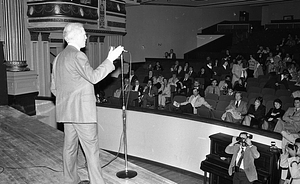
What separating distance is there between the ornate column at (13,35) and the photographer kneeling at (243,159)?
3.81 m

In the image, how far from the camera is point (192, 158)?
4.80 metres

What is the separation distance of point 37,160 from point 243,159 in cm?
217

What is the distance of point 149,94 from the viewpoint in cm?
643

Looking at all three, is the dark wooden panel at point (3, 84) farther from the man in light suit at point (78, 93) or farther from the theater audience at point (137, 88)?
the man in light suit at point (78, 93)

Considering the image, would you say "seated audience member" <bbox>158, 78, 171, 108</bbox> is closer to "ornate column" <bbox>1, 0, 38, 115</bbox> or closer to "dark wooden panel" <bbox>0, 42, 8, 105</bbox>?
"ornate column" <bbox>1, 0, 38, 115</bbox>

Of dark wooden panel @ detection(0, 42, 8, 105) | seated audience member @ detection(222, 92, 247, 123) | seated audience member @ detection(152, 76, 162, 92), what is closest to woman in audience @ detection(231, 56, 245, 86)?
seated audience member @ detection(152, 76, 162, 92)

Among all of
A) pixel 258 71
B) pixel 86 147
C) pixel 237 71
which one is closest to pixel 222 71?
pixel 237 71

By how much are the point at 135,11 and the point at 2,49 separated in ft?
19.1

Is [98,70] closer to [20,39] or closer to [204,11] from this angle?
[20,39]

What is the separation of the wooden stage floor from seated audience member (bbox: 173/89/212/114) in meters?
2.28

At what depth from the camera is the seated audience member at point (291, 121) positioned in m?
4.11

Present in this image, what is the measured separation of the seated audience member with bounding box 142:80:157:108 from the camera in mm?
6168

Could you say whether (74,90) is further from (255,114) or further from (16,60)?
(16,60)

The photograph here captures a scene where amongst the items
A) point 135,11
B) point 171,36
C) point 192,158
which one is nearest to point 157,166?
point 192,158
